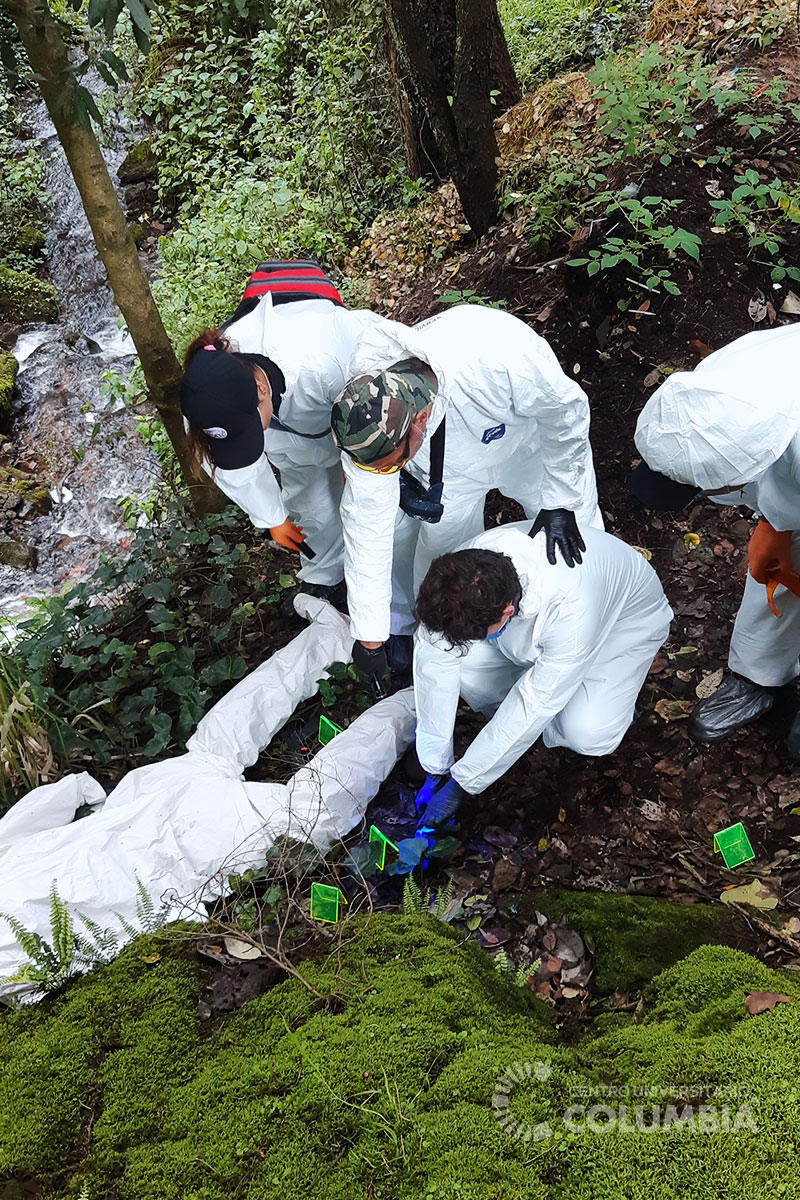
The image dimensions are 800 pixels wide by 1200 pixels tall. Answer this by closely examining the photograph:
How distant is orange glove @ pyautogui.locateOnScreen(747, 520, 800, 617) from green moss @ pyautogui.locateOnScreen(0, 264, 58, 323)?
25.8ft

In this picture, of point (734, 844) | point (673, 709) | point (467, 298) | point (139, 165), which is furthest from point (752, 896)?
point (139, 165)

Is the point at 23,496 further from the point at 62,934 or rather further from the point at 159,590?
the point at 62,934

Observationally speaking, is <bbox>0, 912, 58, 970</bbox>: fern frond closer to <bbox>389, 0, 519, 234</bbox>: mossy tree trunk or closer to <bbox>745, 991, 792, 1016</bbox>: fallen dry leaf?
<bbox>745, 991, 792, 1016</bbox>: fallen dry leaf

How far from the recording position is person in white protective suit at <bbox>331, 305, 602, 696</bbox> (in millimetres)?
2455

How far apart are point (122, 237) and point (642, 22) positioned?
487 cm

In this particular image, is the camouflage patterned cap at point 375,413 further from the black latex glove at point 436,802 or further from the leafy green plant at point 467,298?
the leafy green plant at point 467,298

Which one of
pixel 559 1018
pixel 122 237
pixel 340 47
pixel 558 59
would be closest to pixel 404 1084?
pixel 559 1018

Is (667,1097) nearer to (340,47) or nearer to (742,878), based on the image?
(742,878)

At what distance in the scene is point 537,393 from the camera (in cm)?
284

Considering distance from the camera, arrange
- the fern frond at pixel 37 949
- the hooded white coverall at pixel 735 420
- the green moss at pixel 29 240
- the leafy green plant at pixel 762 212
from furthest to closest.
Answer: the green moss at pixel 29 240 < the leafy green plant at pixel 762 212 < the hooded white coverall at pixel 735 420 < the fern frond at pixel 37 949

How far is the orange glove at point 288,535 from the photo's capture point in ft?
11.1

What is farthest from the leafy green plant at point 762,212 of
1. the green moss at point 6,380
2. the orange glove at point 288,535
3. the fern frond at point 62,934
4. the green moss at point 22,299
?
the green moss at point 22,299

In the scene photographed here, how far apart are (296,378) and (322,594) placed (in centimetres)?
138

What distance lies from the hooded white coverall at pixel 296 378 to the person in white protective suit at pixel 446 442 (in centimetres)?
21
